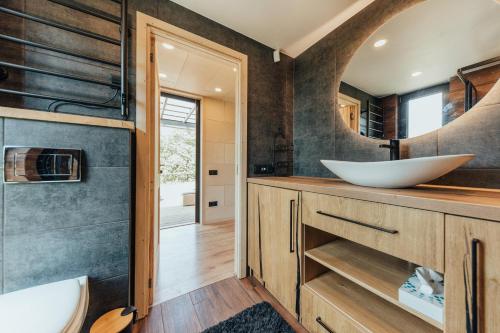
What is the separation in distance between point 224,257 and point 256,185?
107cm

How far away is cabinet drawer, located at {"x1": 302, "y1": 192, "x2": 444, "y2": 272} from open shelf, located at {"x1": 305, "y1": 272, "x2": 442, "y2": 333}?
0.37 m

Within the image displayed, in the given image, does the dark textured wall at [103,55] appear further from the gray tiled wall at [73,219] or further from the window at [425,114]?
the window at [425,114]

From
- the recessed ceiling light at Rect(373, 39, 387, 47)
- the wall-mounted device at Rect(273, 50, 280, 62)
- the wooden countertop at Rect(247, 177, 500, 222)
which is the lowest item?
the wooden countertop at Rect(247, 177, 500, 222)

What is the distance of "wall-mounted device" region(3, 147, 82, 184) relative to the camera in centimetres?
82

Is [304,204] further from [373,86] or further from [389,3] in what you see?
[389,3]

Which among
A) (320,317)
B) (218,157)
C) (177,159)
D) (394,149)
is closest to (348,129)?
(394,149)

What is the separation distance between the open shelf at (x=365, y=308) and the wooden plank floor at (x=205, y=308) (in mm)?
359

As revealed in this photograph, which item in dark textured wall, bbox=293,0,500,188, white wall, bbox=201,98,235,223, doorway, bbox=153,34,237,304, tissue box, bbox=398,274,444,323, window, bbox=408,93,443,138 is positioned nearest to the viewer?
tissue box, bbox=398,274,444,323

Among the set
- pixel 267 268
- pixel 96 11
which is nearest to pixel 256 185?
pixel 267 268

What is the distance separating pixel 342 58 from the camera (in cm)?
149

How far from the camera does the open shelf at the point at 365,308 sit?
749 millimetres

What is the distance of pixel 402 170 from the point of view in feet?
2.34

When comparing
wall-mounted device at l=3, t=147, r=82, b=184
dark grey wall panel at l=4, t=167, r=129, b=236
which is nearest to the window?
dark grey wall panel at l=4, t=167, r=129, b=236

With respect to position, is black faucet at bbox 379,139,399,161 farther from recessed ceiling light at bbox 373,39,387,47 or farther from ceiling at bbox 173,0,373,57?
ceiling at bbox 173,0,373,57
